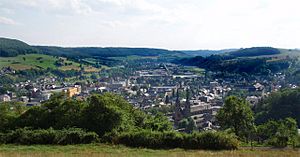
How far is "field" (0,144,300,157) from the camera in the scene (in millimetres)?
13750

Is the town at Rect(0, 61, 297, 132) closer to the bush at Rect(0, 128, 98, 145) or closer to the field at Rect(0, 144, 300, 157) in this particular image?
the bush at Rect(0, 128, 98, 145)

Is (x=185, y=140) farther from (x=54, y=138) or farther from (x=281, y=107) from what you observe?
(x=281, y=107)

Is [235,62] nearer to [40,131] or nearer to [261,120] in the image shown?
[261,120]

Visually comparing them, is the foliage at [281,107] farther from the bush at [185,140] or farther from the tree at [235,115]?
the bush at [185,140]

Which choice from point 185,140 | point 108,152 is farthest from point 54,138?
point 185,140

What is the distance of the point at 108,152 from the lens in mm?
14664

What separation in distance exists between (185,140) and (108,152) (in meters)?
3.38

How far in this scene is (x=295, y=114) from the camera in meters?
66.6

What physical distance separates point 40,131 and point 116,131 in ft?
11.0

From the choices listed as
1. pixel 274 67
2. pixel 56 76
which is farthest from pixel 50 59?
pixel 274 67

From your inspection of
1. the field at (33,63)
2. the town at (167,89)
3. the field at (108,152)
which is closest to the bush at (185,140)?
the field at (108,152)

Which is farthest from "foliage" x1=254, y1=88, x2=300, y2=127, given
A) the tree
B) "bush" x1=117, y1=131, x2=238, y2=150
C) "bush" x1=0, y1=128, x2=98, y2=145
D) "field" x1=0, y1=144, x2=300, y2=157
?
"field" x1=0, y1=144, x2=300, y2=157

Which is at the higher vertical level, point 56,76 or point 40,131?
point 40,131

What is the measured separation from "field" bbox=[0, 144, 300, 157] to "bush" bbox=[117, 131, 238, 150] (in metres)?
0.71
